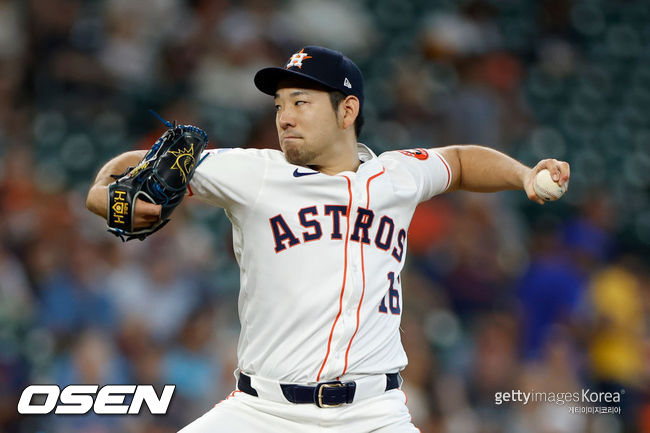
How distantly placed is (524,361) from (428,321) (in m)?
0.72

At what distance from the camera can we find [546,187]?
2.93m

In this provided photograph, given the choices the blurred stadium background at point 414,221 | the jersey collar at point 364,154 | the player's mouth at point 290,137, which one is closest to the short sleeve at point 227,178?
the player's mouth at point 290,137

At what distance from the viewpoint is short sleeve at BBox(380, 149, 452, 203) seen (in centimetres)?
321

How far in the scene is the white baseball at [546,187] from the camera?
2918 millimetres

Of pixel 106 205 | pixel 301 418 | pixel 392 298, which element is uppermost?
pixel 106 205

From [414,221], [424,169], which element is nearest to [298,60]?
[424,169]

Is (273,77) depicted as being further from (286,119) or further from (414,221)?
(414,221)

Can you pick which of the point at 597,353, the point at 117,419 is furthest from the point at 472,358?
the point at 117,419

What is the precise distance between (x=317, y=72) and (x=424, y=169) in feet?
1.84

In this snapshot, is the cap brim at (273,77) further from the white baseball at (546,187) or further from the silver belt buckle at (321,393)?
the silver belt buckle at (321,393)

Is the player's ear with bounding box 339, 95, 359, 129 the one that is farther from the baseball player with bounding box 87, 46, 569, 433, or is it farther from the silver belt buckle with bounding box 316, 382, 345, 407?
the silver belt buckle with bounding box 316, 382, 345, 407

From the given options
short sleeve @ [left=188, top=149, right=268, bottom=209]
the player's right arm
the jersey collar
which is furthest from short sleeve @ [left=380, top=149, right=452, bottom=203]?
the player's right arm

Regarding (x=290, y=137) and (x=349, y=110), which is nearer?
(x=290, y=137)

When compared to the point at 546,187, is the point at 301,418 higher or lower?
lower
